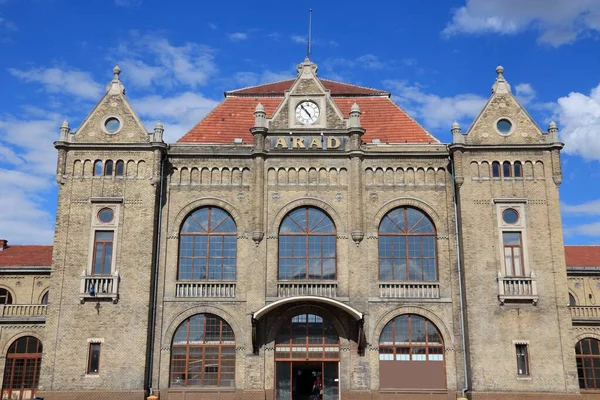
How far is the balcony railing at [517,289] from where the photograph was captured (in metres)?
29.3

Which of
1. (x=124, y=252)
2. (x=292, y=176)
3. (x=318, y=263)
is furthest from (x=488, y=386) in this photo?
(x=124, y=252)

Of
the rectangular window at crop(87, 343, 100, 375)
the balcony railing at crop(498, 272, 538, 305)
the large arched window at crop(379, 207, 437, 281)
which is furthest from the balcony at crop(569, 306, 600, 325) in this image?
the rectangular window at crop(87, 343, 100, 375)

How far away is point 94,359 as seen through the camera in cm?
2928

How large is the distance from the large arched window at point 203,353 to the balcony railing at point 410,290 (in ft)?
25.6

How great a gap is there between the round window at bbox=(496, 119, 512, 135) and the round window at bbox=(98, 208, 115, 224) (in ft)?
65.8

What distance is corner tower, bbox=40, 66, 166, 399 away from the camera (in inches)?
1140

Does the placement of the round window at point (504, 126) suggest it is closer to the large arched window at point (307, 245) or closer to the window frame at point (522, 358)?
the large arched window at point (307, 245)

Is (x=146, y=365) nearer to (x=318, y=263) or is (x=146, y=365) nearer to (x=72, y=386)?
(x=72, y=386)

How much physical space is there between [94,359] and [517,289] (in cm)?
2021

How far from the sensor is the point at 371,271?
30719mm

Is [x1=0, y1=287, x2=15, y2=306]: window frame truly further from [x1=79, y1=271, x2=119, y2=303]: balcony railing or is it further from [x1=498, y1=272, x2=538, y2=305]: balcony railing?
[x1=498, y1=272, x2=538, y2=305]: balcony railing

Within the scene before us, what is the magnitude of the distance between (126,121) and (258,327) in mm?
12581

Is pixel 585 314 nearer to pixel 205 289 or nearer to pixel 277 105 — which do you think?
pixel 205 289

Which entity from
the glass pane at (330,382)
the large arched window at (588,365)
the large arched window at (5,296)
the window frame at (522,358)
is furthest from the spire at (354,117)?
the large arched window at (5,296)
